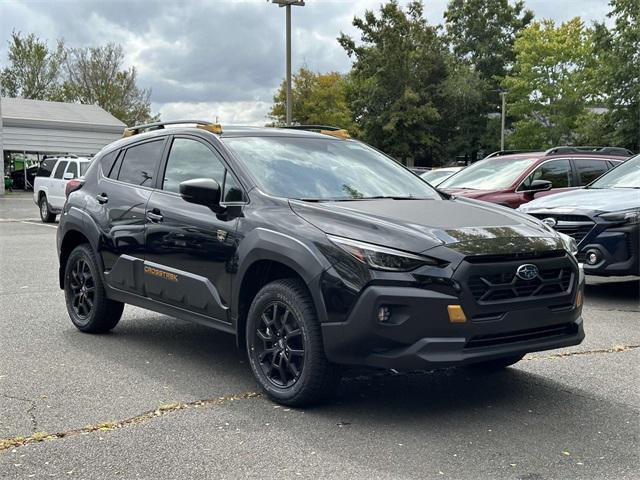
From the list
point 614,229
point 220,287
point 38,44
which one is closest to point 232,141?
point 220,287

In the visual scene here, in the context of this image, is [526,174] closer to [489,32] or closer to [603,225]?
[603,225]

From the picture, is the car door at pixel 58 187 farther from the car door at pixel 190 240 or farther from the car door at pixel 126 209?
the car door at pixel 190 240

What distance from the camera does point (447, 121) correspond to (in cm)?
5953

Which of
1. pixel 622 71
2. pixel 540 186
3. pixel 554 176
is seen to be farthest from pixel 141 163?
pixel 622 71

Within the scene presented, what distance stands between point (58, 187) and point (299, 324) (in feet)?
57.8

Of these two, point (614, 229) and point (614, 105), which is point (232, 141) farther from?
point (614, 105)

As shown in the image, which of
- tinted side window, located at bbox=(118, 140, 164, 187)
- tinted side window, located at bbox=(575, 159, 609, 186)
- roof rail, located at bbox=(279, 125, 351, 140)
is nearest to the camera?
tinted side window, located at bbox=(118, 140, 164, 187)

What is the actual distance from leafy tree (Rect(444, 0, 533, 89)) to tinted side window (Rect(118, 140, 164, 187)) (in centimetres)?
6235

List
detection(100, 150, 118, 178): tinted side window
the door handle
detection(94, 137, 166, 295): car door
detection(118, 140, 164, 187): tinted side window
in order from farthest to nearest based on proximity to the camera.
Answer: detection(100, 150, 118, 178): tinted side window < detection(118, 140, 164, 187): tinted side window < detection(94, 137, 166, 295): car door < the door handle

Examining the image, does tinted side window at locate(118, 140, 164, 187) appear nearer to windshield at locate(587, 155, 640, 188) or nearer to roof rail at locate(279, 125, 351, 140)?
roof rail at locate(279, 125, 351, 140)

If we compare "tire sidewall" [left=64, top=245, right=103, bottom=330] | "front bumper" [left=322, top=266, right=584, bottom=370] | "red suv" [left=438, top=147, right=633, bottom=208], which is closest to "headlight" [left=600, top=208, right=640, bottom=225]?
"red suv" [left=438, top=147, right=633, bottom=208]

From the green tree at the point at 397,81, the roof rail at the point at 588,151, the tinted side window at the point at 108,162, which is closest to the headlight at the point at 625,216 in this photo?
the roof rail at the point at 588,151

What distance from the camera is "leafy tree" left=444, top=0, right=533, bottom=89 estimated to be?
66188 millimetres

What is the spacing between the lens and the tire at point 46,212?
21141mm
